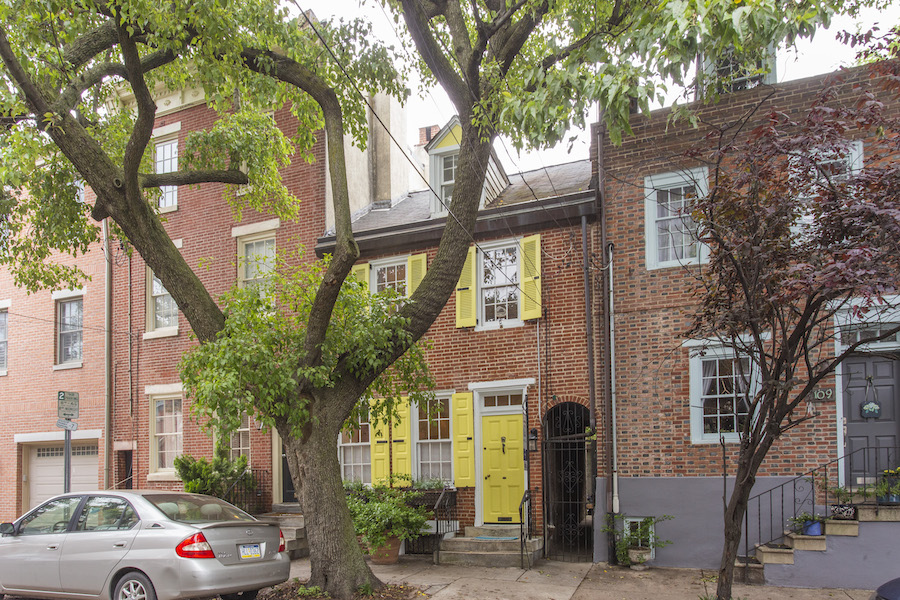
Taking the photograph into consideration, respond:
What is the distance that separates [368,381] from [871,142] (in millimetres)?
7818

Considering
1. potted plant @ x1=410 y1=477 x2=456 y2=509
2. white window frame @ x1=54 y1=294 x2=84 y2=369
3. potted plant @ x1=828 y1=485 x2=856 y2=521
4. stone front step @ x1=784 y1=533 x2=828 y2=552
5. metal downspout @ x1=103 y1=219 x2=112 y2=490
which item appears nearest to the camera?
stone front step @ x1=784 y1=533 x2=828 y2=552

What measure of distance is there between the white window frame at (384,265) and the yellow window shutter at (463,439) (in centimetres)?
249

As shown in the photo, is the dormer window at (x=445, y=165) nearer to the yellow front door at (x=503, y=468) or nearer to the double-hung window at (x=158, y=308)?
the yellow front door at (x=503, y=468)

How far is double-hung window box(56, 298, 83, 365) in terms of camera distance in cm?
1836

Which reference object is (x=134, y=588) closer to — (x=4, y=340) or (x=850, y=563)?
(x=850, y=563)

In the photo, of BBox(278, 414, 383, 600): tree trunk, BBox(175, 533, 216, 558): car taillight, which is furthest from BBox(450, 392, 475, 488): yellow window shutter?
BBox(175, 533, 216, 558): car taillight

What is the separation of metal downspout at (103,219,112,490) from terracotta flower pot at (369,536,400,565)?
8.53m

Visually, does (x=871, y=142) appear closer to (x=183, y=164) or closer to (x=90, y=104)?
(x=183, y=164)

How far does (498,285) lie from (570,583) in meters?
5.27

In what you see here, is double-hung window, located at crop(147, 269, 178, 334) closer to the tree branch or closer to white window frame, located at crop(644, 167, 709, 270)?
the tree branch

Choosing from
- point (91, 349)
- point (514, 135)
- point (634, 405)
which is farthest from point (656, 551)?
point (91, 349)

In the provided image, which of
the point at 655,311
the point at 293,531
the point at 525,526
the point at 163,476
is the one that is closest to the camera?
the point at 655,311

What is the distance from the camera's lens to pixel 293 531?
44.4ft

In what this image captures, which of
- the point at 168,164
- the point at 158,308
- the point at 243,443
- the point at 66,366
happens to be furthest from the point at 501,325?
the point at 66,366
